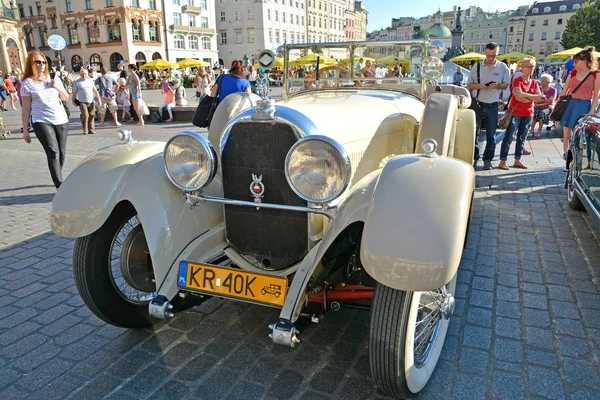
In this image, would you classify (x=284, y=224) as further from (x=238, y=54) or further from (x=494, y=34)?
(x=494, y=34)

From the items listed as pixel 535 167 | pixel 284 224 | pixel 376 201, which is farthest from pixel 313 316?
pixel 535 167

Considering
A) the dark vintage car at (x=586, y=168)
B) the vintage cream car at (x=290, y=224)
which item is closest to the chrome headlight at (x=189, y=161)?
the vintage cream car at (x=290, y=224)

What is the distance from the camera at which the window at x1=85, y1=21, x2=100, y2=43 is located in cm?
4725

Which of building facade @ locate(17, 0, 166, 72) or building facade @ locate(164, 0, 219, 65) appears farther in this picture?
building facade @ locate(164, 0, 219, 65)

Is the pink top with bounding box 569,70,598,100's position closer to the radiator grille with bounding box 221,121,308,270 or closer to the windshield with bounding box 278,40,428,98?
the windshield with bounding box 278,40,428,98

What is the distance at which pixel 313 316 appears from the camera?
2.21 metres

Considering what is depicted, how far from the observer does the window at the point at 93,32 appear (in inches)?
1860

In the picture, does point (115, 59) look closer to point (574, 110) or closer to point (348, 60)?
point (348, 60)

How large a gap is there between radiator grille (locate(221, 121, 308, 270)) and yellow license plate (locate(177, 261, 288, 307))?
326mm

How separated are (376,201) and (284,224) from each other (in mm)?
683

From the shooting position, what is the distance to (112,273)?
101 inches

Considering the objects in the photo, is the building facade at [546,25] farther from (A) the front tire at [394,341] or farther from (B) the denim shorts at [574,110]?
(A) the front tire at [394,341]

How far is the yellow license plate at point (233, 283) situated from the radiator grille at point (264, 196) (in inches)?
12.8

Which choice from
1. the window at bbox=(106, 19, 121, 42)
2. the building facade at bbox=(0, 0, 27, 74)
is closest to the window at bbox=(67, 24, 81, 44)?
the window at bbox=(106, 19, 121, 42)
